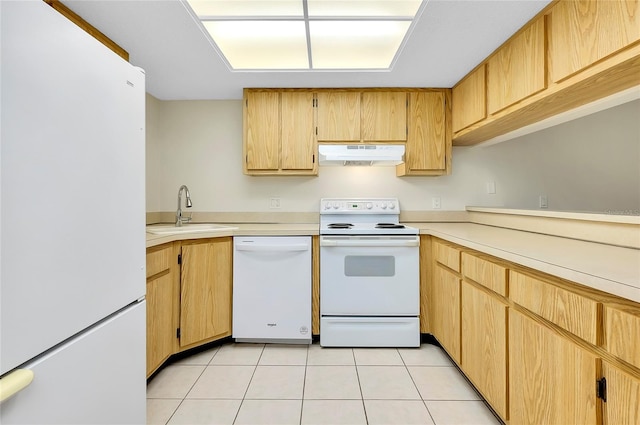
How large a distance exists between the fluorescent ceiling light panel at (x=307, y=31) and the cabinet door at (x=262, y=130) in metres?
0.30

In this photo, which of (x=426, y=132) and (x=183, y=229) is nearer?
(x=183, y=229)

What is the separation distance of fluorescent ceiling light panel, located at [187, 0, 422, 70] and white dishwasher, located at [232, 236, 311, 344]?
1.35 meters

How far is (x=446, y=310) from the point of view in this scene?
199 centimetres

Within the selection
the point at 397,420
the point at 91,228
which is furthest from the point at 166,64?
the point at 397,420

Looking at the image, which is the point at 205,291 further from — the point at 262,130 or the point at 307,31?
the point at 307,31

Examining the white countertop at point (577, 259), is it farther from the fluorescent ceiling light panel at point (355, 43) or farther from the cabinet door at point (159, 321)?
the cabinet door at point (159, 321)

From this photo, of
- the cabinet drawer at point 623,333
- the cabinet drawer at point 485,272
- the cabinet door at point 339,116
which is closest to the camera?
the cabinet drawer at point 623,333

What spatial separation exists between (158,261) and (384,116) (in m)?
2.05

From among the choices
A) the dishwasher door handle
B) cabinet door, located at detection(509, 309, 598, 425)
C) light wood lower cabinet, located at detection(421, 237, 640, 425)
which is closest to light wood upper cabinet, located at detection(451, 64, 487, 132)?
light wood lower cabinet, located at detection(421, 237, 640, 425)

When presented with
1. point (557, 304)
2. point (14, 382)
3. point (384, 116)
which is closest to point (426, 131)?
point (384, 116)

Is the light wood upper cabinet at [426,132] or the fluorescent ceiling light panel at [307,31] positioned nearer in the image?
the fluorescent ceiling light panel at [307,31]

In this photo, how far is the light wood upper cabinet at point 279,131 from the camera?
8.31ft

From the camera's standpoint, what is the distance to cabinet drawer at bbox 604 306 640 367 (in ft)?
2.47

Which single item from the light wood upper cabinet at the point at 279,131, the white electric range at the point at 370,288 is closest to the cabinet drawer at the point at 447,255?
the white electric range at the point at 370,288
